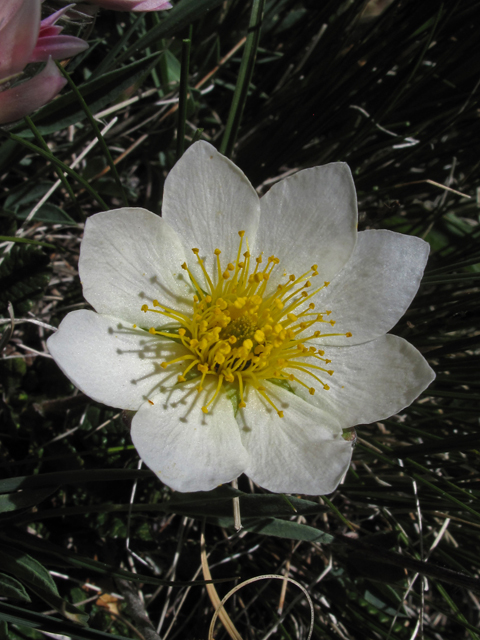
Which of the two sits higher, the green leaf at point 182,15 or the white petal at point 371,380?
the green leaf at point 182,15

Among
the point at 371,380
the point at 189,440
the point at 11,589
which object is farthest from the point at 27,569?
the point at 371,380

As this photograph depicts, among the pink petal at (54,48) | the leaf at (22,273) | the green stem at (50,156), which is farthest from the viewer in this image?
the leaf at (22,273)

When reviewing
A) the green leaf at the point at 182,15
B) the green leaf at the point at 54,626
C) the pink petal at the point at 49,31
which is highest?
the pink petal at the point at 49,31

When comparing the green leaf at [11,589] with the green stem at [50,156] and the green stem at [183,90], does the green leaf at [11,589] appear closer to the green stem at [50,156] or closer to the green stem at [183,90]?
the green stem at [50,156]

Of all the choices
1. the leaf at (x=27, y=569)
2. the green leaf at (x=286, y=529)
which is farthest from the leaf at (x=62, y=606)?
the green leaf at (x=286, y=529)

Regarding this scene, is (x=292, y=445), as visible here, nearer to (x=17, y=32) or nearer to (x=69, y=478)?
(x=69, y=478)

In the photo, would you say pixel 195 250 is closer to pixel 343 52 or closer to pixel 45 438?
pixel 45 438

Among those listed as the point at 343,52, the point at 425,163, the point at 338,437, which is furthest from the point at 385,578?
the point at 343,52
